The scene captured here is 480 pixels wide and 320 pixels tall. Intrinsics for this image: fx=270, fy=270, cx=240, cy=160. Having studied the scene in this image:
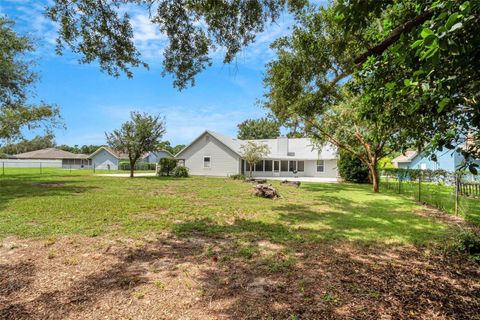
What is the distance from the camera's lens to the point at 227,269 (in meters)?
3.98

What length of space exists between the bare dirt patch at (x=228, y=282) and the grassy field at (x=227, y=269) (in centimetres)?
2

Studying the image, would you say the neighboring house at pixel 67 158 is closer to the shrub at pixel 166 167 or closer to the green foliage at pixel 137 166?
the green foliage at pixel 137 166

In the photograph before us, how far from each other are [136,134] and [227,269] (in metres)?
Result: 21.5

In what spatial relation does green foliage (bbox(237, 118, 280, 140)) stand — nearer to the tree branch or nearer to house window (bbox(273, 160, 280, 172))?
house window (bbox(273, 160, 280, 172))

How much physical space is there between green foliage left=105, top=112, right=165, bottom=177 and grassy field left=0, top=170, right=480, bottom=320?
16261 millimetres

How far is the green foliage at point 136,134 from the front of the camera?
23.1 meters

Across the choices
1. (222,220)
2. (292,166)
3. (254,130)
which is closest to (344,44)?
(222,220)

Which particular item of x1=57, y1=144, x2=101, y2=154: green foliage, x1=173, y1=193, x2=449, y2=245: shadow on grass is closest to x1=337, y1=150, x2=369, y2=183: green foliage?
x1=173, y1=193, x2=449, y2=245: shadow on grass

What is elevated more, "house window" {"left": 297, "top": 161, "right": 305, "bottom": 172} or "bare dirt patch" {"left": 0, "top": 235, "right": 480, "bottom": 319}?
"house window" {"left": 297, "top": 161, "right": 305, "bottom": 172}

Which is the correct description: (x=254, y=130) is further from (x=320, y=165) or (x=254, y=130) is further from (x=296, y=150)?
(x=320, y=165)

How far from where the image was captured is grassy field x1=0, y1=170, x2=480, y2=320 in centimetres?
293

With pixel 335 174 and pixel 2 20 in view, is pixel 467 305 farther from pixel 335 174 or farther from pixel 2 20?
pixel 335 174

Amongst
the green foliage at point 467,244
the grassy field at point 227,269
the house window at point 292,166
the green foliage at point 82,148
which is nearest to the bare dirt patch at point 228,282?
the grassy field at point 227,269

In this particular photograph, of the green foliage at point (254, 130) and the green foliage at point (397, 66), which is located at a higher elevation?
the green foliage at point (254, 130)
